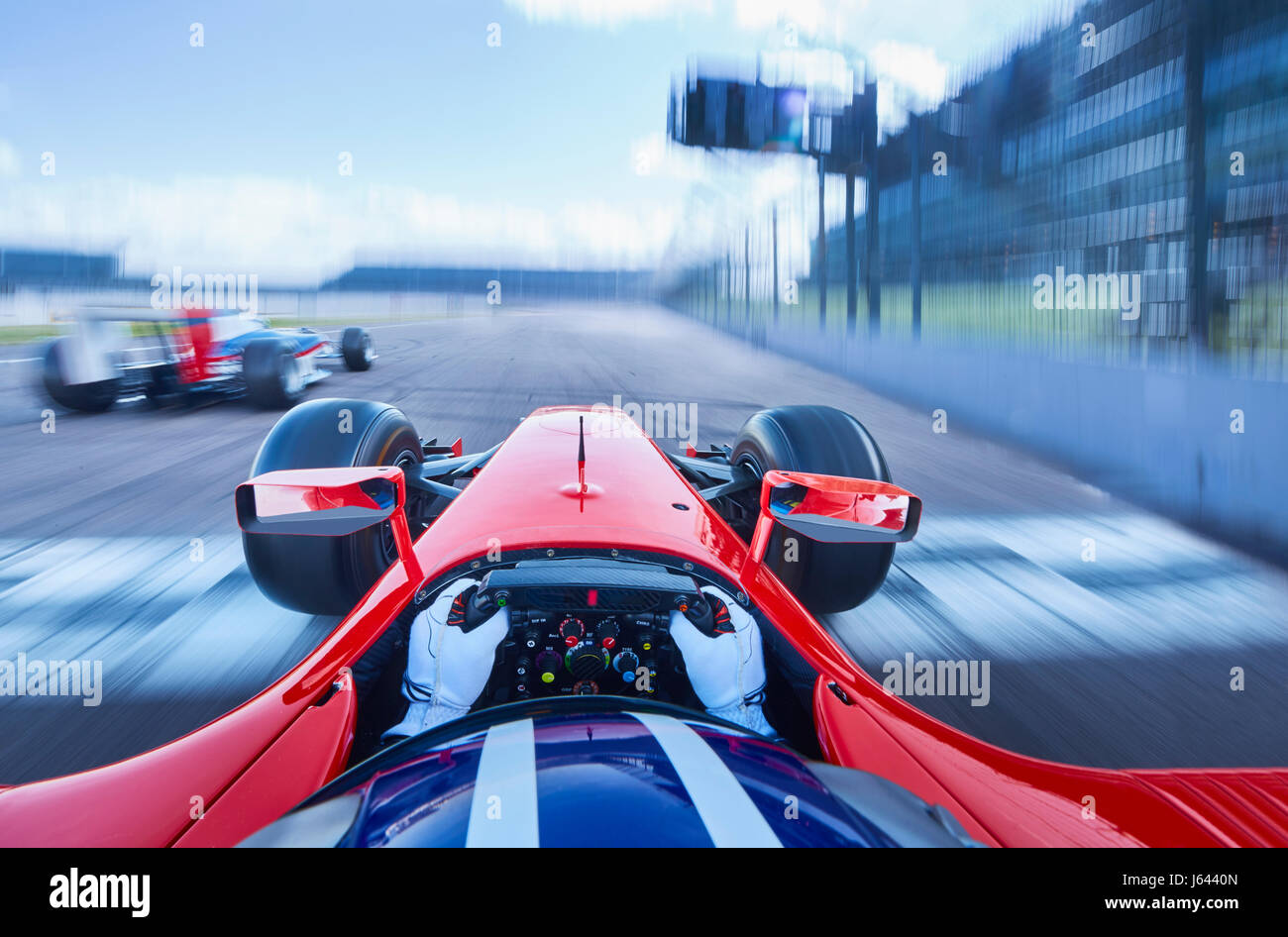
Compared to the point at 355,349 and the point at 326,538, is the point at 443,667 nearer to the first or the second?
the point at 326,538

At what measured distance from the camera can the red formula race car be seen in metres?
0.87

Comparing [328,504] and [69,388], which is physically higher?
[69,388]

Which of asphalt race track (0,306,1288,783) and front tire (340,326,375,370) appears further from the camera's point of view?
front tire (340,326,375,370)

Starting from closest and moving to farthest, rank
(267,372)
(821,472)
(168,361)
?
1. (821,472)
2. (267,372)
3. (168,361)

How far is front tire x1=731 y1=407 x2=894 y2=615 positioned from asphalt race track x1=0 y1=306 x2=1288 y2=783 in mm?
269

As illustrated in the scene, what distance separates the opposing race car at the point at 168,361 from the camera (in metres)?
8.56

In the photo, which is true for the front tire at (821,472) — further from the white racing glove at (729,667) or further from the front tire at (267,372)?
the front tire at (267,372)

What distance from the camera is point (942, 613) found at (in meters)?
3.31

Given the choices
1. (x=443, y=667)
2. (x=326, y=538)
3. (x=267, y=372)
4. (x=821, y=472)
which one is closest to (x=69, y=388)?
(x=267, y=372)

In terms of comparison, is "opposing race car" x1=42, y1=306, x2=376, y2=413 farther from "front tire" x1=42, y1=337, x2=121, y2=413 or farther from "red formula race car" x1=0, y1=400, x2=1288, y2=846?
"red formula race car" x1=0, y1=400, x2=1288, y2=846

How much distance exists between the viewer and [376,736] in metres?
1.55

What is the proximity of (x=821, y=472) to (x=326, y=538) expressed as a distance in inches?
76.5

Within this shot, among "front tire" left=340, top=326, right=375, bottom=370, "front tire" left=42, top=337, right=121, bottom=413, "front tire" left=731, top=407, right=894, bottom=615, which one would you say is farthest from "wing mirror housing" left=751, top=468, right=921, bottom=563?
"front tire" left=340, top=326, right=375, bottom=370
